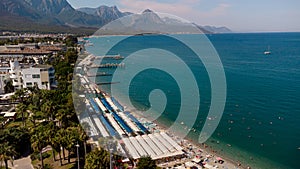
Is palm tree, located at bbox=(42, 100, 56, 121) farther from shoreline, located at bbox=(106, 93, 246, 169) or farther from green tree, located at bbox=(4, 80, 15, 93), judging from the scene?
green tree, located at bbox=(4, 80, 15, 93)

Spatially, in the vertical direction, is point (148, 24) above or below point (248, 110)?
above

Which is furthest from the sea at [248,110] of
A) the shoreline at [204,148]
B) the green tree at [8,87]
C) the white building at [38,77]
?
the green tree at [8,87]

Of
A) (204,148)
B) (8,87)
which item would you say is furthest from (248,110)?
(8,87)

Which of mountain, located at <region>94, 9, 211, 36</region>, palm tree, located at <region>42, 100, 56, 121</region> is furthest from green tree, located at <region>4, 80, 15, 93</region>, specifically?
mountain, located at <region>94, 9, 211, 36</region>

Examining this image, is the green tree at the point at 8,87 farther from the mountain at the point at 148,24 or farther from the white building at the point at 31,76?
the mountain at the point at 148,24

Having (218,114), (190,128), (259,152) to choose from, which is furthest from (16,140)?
(218,114)

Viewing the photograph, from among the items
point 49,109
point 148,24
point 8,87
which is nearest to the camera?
point 148,24

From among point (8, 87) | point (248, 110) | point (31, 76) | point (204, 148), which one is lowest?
point (204, 148)

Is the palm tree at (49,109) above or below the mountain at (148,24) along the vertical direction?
below

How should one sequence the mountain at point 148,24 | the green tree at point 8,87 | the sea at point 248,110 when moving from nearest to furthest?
the mountain at point 148,24, the sea at point 248,110, the green tree at point 8,87

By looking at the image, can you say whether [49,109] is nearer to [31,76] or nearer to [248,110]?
[31,76]

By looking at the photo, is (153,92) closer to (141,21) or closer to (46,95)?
(46,95)

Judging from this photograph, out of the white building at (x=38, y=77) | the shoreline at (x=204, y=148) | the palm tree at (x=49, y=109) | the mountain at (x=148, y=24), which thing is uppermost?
the mountain at (x=148, y=24)
